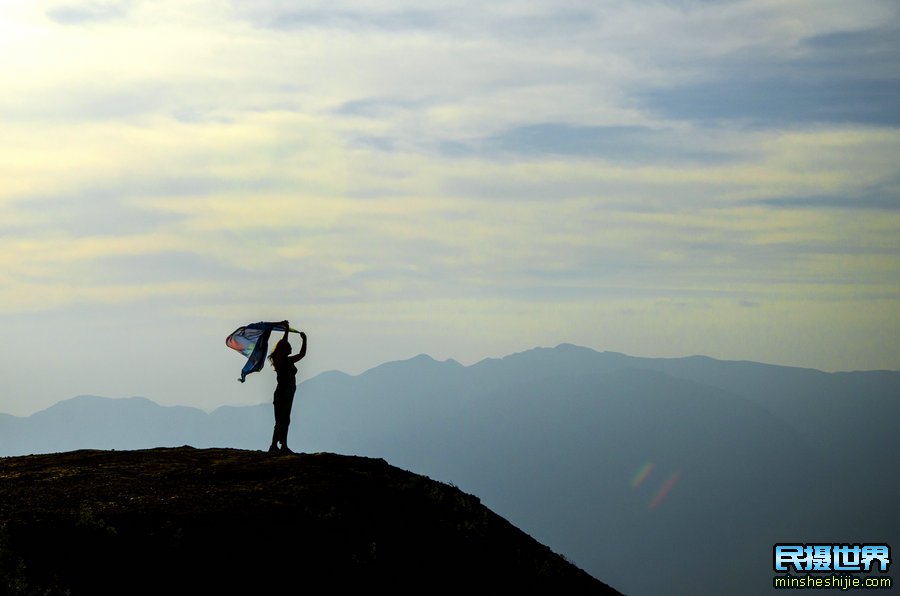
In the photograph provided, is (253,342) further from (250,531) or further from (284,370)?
(250,531)

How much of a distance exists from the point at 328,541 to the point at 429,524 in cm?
327

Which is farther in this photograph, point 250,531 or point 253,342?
point 253,342

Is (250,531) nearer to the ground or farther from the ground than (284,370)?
nearer to the ground

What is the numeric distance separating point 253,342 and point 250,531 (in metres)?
9.57

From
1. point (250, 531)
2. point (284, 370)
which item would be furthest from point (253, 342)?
point (250, 531)

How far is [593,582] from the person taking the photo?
82.4 feet

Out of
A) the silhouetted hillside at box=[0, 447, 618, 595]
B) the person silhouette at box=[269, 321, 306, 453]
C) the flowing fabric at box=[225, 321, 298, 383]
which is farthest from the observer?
the flowing fabric at box=[225, 321, 298, 383]

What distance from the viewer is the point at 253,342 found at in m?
29.1

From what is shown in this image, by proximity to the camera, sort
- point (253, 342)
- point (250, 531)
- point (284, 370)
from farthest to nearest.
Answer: point (253, 342) < point (284, 370) < point (250, 531)

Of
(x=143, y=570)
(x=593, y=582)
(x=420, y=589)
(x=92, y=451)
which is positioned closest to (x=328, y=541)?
(x=420, y=589)

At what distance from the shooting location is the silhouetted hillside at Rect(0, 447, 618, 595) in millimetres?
18438

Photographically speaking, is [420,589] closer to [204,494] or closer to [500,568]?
[500,568]

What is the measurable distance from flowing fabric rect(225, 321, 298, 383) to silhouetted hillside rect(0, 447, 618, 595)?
2837 millimetres

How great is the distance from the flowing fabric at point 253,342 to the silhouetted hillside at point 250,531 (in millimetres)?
2837
